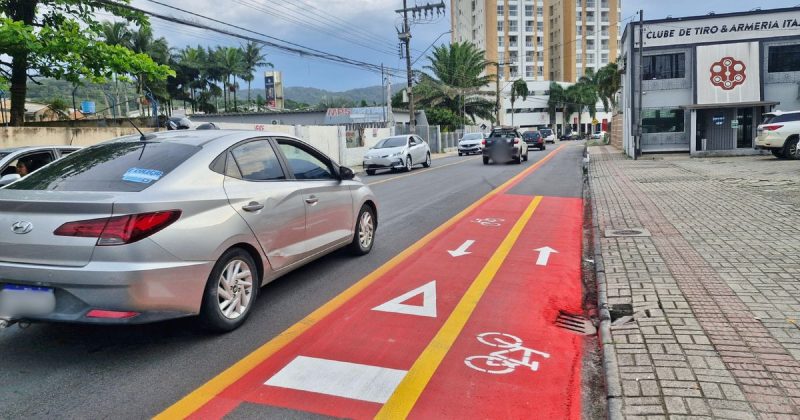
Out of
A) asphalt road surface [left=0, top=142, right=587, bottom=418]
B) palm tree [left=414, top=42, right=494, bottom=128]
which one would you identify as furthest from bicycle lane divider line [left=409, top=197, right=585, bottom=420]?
palm tree [left=414, top=42, right=494, bottom=128]

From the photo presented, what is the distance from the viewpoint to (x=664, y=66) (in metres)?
28.8

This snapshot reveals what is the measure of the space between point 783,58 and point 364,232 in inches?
1123

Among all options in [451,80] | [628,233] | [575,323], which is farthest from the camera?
[451,80]

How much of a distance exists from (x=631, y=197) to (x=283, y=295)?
30.0ft

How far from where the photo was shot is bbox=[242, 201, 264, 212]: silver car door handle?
4.73 metres

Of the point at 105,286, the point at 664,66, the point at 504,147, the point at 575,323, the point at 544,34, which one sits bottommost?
the point at 575,323

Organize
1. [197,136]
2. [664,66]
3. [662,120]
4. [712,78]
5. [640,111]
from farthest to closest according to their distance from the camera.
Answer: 1. [662,120]
2. [664,66]
3. [640,111]
4. [712,78]
5. [197,136]

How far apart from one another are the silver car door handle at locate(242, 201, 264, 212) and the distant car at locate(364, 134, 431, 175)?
18.0 metres

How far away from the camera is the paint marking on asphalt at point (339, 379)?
3.56m

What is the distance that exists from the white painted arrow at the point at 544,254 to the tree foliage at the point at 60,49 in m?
11.2

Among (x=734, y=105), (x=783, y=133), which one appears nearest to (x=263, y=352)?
(x=783, y=133)

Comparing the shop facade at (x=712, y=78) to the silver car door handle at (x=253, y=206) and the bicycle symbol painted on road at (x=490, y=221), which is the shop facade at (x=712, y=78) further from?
the silver car door handle at (x=253, y=206)

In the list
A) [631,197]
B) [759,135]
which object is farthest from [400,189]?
[759,135]

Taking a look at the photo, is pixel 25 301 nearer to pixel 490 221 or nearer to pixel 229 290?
pixel 229 290
